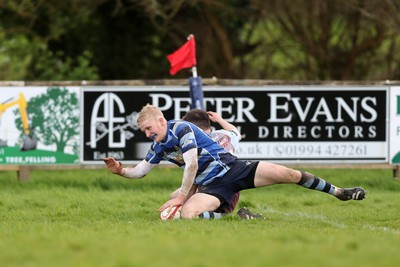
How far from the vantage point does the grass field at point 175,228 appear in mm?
7730

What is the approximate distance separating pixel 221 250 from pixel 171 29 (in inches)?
909

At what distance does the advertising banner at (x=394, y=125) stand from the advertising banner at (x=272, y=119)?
101 millimetres

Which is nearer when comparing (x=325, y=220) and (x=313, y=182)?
(x=313, y=182)

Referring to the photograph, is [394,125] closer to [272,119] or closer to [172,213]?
[272,119]

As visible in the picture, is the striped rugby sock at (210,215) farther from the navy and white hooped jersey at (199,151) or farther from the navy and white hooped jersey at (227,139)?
the navy and white hooped jersey at (227,139)

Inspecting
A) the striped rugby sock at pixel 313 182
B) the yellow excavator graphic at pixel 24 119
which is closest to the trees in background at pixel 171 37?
the yellow excavator graphic at pixel 24 119

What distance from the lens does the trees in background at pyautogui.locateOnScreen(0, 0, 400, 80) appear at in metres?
29.1

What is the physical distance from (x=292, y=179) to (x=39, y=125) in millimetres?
7410

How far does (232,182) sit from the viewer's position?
1212 centimetres

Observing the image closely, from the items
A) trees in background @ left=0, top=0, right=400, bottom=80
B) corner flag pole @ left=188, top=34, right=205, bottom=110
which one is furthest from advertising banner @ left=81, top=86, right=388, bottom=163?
trees in background @ left=0, top=0, right=400, bottom=80

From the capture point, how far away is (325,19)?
96.7 ft

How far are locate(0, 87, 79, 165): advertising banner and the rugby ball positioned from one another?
21.8 feet

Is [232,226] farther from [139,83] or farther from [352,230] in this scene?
[139,83]

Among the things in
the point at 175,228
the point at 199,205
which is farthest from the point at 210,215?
the point at 175,228
